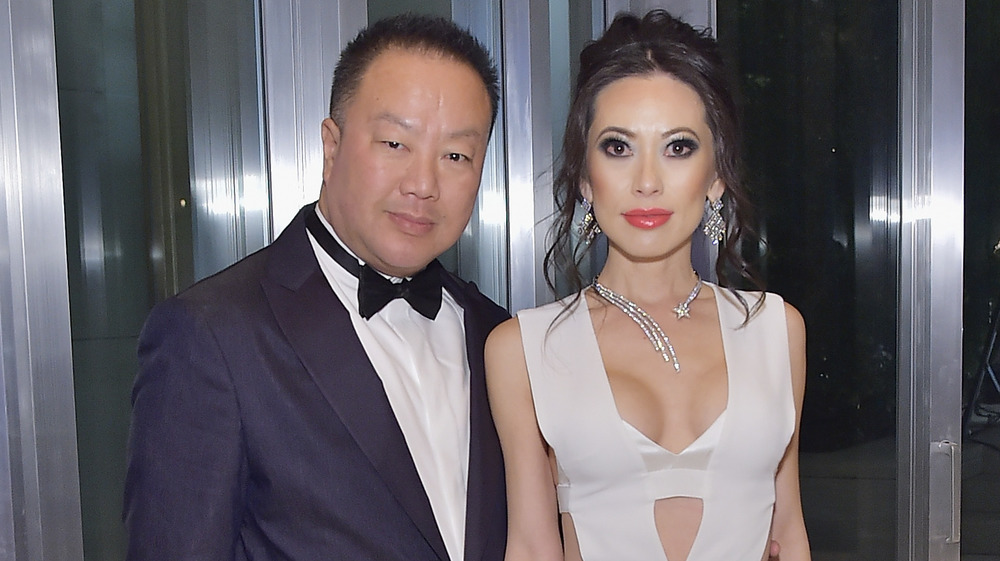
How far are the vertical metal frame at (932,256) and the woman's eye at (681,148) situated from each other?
1.51 m

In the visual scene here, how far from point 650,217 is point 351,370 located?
506 mm

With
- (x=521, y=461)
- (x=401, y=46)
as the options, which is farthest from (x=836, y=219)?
(x=401, y=46)

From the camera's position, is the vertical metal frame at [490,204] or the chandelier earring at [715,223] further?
the vertical metal frame at [490,204]

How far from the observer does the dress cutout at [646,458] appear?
1498 millimetres

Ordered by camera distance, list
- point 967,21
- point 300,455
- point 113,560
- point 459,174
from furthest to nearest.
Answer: point 967,21 → point 113,560 → point 459,174 → point 300,455

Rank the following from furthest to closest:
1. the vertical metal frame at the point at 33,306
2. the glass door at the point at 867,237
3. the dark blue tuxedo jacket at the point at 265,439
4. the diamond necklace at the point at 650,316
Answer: the glass door at the point at 867,237 → the vertical metal frame at the point at 33,306 → the diamond necklace at the point at 650,316 → the dark blue tuxedo jacket at the point at 265,439

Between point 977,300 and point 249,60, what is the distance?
214cm

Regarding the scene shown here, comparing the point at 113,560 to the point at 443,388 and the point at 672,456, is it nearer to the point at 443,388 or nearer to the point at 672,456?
the point at 443,388

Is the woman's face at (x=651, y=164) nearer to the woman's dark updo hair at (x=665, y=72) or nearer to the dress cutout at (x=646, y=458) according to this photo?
the woman's dark updo hair at (x=665, y=72)

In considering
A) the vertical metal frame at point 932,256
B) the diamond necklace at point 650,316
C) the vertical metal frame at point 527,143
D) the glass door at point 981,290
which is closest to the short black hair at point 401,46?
the diamond necklace at point 650,316

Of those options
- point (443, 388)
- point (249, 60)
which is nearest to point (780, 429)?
point (443, 388)

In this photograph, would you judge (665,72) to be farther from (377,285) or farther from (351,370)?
(351,370)

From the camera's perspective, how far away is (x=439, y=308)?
160 cm

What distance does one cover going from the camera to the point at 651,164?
1484mm
